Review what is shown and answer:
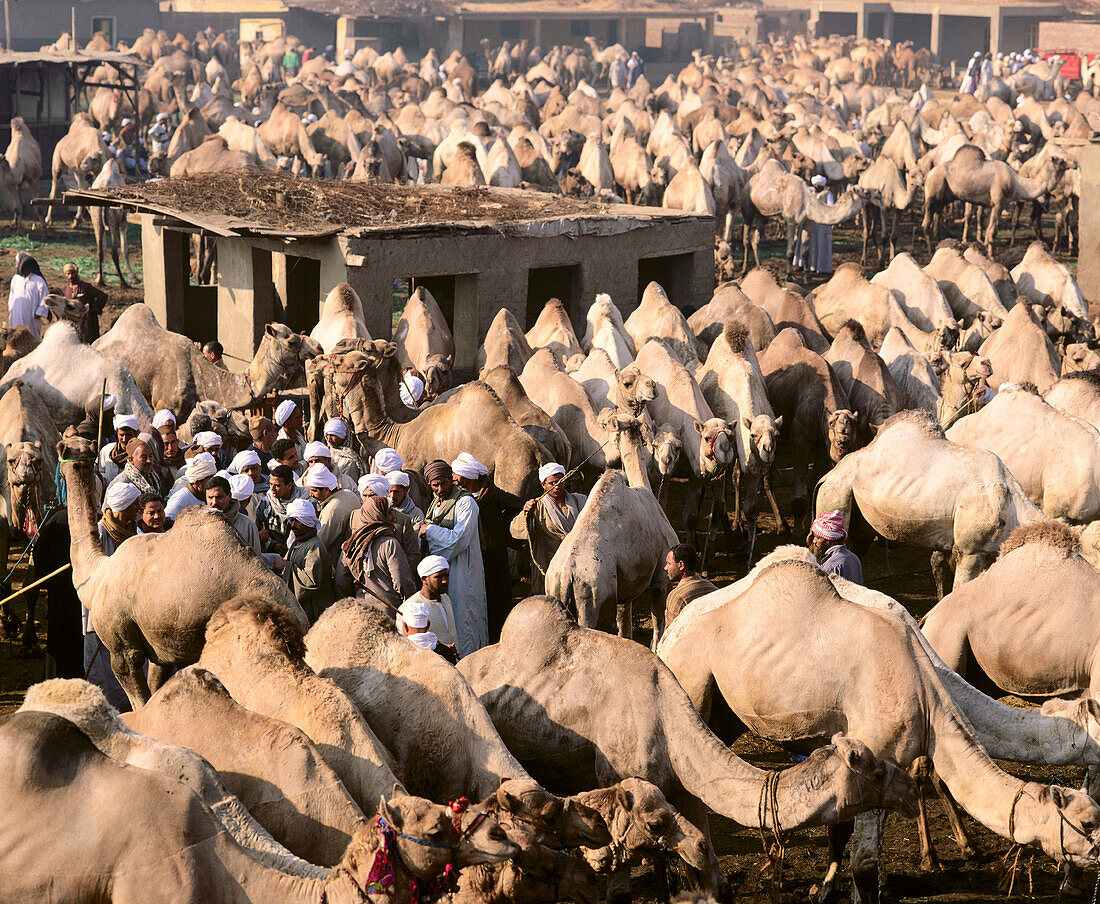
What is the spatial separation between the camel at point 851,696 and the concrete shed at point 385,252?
7.18 metres

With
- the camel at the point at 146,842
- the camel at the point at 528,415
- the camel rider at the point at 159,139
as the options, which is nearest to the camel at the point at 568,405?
the camel at the point at 528,415

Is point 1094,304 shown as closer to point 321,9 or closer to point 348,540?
point 348,540

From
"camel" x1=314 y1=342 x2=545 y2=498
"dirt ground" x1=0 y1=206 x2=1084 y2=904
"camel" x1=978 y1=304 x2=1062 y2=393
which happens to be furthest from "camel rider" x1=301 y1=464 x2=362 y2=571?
"camel" x1=978 y1=304 x2=1062 y2=393

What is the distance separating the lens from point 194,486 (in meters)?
7.68

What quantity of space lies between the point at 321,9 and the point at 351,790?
61359 millimetres

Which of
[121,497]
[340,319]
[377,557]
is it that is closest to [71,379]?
[340,319]

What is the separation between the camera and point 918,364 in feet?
40.4

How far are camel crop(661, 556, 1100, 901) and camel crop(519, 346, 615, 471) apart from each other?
3509 mm

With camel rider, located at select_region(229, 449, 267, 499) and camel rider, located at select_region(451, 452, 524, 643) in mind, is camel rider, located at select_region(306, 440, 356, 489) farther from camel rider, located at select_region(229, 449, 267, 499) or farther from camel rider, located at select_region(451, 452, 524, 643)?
camel rider, located at select_region(451, 452, 524, 643)

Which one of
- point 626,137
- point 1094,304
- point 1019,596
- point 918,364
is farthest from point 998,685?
point 626,137

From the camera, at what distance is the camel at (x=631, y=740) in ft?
17.7

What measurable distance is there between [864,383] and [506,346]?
294 cm

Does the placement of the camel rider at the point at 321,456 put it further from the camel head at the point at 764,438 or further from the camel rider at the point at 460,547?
the camel head at the point at 764,438

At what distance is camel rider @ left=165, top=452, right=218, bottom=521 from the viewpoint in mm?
7625
